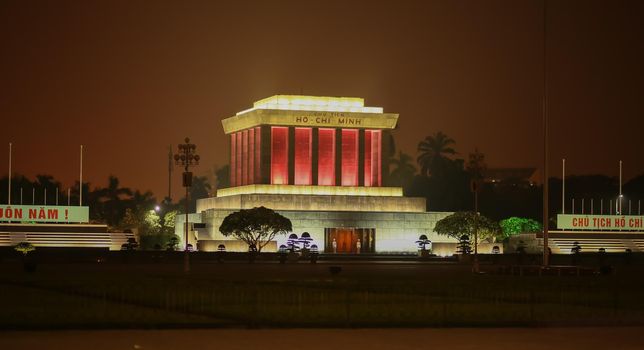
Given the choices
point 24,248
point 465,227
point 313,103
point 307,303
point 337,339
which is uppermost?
point 313,103

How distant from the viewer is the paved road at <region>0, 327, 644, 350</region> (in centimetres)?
2398

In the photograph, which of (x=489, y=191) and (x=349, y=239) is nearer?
(x=349, y=239)

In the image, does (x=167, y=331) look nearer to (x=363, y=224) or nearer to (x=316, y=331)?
(x=316, y=331)

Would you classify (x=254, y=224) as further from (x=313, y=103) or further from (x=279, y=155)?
(x=313, y=103)

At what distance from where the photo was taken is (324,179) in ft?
381

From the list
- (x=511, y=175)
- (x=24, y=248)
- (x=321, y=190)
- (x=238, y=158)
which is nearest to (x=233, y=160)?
(x=238, y=158)

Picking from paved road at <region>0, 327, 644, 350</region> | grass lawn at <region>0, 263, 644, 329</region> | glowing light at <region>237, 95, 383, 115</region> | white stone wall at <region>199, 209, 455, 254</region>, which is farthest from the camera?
glowing light at <region>237, 95, 383, 115</region>

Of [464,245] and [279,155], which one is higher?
[279,155]

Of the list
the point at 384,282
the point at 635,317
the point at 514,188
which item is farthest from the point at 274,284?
the point at 514,188

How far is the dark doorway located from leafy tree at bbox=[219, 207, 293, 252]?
9356 millimetres

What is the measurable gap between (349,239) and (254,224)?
14017mm

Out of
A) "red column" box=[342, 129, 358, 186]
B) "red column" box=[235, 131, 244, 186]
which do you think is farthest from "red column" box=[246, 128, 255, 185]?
"red column" box=[342, 129, 358, 186]

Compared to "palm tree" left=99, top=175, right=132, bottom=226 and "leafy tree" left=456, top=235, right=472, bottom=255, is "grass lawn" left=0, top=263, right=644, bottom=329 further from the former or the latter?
"palm tree" left=99, top=175, right=132, bottom=226

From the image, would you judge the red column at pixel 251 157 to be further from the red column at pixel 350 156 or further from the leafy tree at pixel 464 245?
the leafy tree at pixel 464 245
